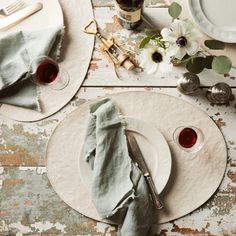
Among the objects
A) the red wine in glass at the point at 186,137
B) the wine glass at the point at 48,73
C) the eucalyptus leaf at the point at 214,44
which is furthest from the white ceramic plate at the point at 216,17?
the wine glass at the point at 48,73

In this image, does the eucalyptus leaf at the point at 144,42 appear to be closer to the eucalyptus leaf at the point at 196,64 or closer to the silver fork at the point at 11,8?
the eucalyptus leaf at the point at 196,64

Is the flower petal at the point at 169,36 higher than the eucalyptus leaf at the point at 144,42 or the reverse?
higher

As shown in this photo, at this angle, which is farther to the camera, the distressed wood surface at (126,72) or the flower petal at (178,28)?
the distressed wood surface at (126,72)

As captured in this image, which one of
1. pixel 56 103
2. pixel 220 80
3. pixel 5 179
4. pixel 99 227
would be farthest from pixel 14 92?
pixel 220 80

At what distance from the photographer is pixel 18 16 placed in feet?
3.96

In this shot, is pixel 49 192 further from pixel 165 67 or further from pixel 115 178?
pixel 165 67

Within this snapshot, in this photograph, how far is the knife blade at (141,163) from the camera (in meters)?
1.13

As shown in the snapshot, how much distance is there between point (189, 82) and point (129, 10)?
22cm

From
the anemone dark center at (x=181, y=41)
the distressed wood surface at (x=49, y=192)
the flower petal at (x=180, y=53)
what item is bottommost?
the distressed wood surface at (x=49, y=192)

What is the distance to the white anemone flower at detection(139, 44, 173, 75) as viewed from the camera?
1117 mm

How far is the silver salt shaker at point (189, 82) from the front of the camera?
1159 mm

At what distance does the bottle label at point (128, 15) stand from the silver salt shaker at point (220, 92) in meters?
0.25

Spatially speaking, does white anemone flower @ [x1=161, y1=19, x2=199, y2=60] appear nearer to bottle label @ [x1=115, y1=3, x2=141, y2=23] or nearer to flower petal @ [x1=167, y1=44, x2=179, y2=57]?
flower petal @ [x1=167, y1=44, x2=179, y2=57]

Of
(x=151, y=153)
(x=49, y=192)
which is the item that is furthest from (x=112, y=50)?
(x=49, y=192)
